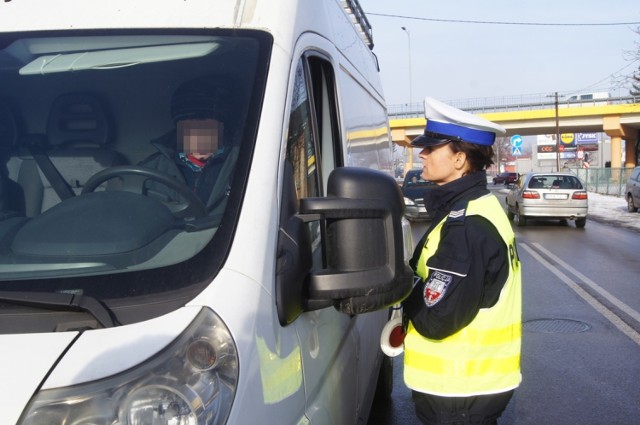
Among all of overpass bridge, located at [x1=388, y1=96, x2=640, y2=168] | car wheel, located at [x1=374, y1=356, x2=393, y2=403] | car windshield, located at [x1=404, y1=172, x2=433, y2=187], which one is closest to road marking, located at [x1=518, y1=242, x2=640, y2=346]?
car wheel, located at [x1=374, y1=356, x2=393, y2=403]

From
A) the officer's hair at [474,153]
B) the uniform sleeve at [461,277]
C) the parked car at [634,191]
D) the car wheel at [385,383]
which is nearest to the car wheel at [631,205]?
the parked car at [634,191]

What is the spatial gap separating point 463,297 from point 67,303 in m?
1.29

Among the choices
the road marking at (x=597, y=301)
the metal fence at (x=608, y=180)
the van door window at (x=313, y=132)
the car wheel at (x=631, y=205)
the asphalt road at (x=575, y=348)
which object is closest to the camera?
the van door window at (x=313, y=132)

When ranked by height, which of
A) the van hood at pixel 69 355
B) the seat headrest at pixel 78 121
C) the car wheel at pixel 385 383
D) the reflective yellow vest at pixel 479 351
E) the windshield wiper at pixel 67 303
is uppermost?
the seat headrest at pixel 78 121

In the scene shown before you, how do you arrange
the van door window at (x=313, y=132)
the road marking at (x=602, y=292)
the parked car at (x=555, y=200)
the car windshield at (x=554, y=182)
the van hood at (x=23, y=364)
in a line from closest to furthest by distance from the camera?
the van hood at (x=23, y=364)
the van door window at (x=313, y=132)
the road marking at (x=602, y=292)
the parked car at (x=555, y=200)
the car windshield at (x=554, y=182)

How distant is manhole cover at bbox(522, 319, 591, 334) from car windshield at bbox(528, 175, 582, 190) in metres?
12.2

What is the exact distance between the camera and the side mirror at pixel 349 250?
1.93 m

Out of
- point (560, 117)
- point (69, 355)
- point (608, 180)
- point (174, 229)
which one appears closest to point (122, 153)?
point (174, 229)

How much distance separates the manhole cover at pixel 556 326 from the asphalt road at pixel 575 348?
10 mm

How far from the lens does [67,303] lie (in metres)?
1.64

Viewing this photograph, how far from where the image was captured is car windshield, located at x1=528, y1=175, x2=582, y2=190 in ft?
62.5

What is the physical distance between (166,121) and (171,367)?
110cm

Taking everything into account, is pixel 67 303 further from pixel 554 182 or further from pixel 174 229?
pixel 554 182

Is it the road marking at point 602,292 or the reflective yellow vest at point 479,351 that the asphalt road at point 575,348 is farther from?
the reflective yellow vest at point 479,351
